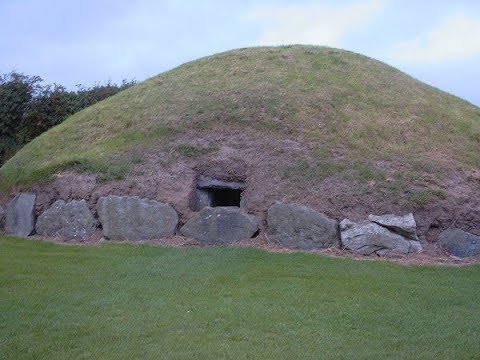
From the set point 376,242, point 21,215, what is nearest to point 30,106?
point 21,215

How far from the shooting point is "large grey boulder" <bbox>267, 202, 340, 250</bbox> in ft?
41.8

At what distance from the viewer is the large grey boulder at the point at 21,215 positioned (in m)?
14.7

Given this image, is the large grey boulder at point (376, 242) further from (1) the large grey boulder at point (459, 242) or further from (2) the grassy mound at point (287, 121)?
(2) the grassy mound at point (287, 121)

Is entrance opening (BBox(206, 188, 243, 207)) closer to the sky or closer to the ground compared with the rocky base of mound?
closer to the sky

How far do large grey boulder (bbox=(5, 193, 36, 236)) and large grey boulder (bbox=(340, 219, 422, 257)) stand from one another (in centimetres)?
705

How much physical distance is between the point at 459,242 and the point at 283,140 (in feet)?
15.2

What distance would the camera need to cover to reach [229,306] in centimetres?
852

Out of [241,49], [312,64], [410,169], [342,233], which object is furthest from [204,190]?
[241,49]

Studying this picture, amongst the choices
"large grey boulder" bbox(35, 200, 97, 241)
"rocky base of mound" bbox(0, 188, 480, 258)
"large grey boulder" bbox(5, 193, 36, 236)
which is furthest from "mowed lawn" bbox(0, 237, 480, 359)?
"large grey boulder" bbox(5, 193, 36, 236)

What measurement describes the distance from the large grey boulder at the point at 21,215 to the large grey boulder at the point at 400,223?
756 centimetres

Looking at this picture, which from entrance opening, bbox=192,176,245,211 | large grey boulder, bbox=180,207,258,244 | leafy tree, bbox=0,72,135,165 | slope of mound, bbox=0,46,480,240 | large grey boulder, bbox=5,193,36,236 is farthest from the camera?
leafy tree, bbox=0,72,135,165

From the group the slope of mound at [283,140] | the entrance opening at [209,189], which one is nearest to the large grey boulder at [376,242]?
the slope of mound at [283,140]

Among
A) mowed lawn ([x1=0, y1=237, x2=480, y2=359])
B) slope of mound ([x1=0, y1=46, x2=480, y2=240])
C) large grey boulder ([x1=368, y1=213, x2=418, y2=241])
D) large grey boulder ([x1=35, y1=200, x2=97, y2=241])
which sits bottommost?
mowed lawn ([x1=0, y1=237, x2=480, y2=359])

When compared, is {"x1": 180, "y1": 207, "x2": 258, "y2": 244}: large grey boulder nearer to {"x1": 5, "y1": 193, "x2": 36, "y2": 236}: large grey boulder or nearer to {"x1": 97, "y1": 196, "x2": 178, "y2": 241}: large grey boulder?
{"x1": 97, "y1": 196, "x2": 178, "y2": 241}: large grey boulder
